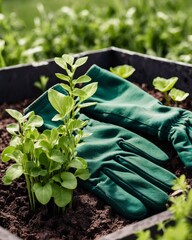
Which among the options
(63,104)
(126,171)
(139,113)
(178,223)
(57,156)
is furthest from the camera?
(139,113)

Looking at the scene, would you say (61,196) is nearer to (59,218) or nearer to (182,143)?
(59,218)

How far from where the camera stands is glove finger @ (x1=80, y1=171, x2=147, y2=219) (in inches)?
90.7

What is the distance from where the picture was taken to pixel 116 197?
237 cm

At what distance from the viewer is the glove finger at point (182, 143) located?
2.53m

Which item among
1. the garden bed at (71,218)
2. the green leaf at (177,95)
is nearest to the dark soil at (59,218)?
the garden bed at (71,218)

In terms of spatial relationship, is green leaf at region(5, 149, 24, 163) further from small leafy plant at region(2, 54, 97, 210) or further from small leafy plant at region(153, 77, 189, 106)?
small leafy plant at region(153, 77, 189, 106)

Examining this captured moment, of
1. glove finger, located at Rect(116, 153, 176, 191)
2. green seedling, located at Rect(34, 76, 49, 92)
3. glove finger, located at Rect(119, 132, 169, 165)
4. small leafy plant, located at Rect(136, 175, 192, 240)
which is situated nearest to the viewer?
small leafy plant, located at Rect(136, 175, 192, 240)

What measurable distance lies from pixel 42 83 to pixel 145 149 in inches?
41.3

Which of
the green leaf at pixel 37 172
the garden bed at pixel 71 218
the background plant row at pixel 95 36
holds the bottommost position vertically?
the background plant row at pixel 95 36

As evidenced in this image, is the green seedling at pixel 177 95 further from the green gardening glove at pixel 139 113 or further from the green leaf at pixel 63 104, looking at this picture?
the green leaf at pixel 63 104

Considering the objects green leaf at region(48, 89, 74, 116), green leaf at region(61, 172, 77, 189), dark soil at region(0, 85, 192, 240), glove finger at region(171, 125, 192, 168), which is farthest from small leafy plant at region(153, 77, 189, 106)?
green leaf at region(61, 172, 77, 189)

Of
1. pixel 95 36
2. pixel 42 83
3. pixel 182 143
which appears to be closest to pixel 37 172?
pixel 182 143

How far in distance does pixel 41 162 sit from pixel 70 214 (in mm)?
234

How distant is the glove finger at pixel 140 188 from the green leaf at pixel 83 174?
0.16m
